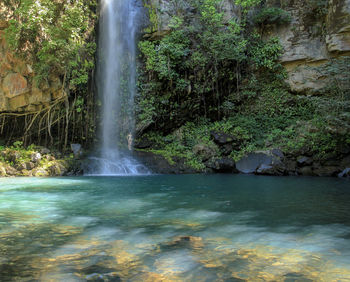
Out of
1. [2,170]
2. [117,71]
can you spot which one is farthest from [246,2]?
[2,170]

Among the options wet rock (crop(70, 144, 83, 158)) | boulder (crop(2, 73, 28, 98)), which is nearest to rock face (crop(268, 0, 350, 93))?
wet rock (crop(70, 144, 83, 158))

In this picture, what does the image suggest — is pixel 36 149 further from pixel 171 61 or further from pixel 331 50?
pixel 331 50

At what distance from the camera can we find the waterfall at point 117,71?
48.3ft

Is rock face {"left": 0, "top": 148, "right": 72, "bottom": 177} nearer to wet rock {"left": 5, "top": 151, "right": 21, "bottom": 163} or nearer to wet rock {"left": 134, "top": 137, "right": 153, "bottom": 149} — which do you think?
wet rock {"left": 5, "top": 151, "right": 21, "bottom": 163}

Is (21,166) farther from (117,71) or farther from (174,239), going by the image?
(174,239)

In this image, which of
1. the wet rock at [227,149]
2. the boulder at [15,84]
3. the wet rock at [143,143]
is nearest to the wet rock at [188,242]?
the wet rock at [227,149]

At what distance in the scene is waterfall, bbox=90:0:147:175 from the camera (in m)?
14.7

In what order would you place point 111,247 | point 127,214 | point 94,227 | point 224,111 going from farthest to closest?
point 224,111 < point 127,214 < point 94,227 < point 111,247

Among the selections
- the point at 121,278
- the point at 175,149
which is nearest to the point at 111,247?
the point at 121,278

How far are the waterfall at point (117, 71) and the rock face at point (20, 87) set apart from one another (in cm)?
248

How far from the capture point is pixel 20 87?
13141 millimetres

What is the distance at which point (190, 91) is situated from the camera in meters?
15.1

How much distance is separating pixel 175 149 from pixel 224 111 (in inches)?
160

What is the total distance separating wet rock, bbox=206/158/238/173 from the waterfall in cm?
442
